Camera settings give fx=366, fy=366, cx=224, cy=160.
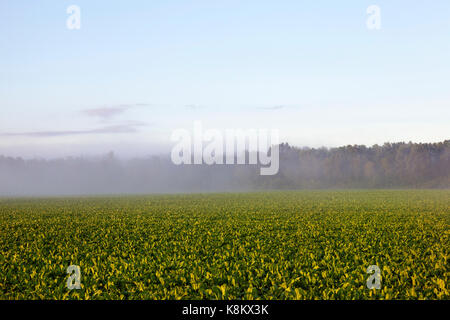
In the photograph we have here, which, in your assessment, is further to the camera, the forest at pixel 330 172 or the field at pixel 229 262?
the forest at pixel 330 172

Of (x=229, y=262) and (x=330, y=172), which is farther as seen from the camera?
(x=330, y=172)

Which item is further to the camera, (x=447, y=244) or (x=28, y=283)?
(x=447, y=244)

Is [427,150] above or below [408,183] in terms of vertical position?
above

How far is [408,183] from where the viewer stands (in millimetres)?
153500

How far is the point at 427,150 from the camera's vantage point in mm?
166000

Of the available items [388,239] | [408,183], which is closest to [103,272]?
[388,239]

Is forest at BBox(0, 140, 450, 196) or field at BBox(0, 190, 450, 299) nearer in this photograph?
field at BBox(0, 190, 450, 299)
